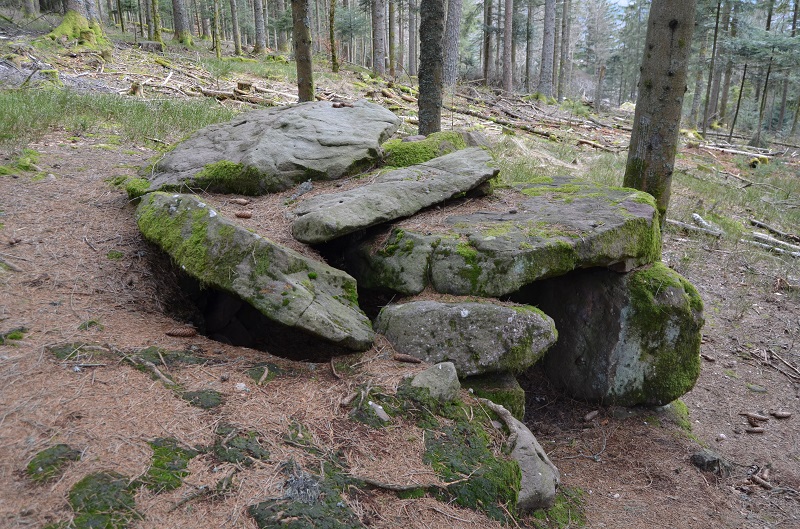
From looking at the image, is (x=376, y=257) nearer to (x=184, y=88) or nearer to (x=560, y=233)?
(x=560, y=233)

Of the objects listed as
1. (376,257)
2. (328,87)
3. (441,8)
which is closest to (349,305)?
(376,257)

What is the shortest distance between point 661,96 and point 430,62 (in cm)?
294

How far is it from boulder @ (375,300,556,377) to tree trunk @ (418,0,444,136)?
435 centimetres

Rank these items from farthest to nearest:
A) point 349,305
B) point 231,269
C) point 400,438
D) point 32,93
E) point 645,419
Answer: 1. point 32,93
2. point 645,419
3. point 349,305
4. point 231,269
5. point 400,438

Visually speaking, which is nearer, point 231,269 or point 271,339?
point 231,269

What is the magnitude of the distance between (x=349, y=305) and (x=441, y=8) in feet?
15.8

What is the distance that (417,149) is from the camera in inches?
223

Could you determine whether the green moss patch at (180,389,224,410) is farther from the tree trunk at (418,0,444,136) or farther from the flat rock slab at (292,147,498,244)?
the tree trunk at (418,0,444,136)

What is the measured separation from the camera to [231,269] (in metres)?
3.52

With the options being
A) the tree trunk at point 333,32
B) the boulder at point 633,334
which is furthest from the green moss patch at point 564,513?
the tree trunk at point 333,32

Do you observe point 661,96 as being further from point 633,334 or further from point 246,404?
point 246,404

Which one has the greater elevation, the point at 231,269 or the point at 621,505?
the point at 231,269

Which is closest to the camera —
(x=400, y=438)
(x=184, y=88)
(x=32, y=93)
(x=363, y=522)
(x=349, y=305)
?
(x=363, y=522)

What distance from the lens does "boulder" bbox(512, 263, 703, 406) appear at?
180 inches
